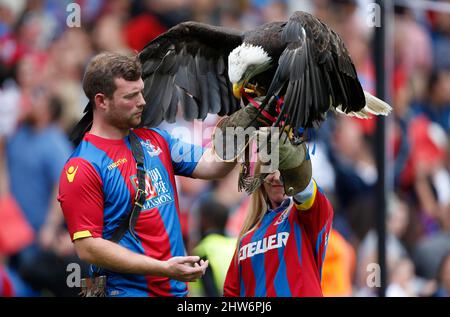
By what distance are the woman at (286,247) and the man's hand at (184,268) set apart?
0.45 m

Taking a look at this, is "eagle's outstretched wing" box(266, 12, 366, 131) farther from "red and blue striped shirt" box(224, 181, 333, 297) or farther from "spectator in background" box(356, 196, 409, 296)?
"spectator in background" box(356, 196, 409, 296)

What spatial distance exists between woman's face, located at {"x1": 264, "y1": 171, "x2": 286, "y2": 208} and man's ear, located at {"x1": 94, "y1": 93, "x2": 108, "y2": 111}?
893mm

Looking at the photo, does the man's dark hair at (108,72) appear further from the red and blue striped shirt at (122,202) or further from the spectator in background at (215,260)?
the spectator in background at (215,260)

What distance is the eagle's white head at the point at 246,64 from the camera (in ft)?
17.4

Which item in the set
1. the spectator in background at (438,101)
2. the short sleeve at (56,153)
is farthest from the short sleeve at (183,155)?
the spectator in background at (438,101)

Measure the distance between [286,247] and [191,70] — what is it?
54.1 inches

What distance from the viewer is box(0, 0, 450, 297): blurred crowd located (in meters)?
8.15

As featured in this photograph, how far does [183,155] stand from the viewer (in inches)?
195

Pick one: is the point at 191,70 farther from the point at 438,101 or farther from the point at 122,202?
the point at 438,101

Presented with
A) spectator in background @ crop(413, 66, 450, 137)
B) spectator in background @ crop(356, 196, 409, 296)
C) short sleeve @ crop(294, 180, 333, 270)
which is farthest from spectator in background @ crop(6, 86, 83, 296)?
spectator in background @ crop(413, 66, 450, 137)

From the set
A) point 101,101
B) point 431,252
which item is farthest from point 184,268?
point 431,252

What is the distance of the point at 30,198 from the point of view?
825 centimetres

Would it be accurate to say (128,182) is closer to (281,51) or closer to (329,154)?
(281,51)

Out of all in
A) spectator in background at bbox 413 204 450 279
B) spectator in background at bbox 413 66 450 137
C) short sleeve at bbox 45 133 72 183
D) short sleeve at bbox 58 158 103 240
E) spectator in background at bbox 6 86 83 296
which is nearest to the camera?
short sleeve at bbox 58 158 103 240
